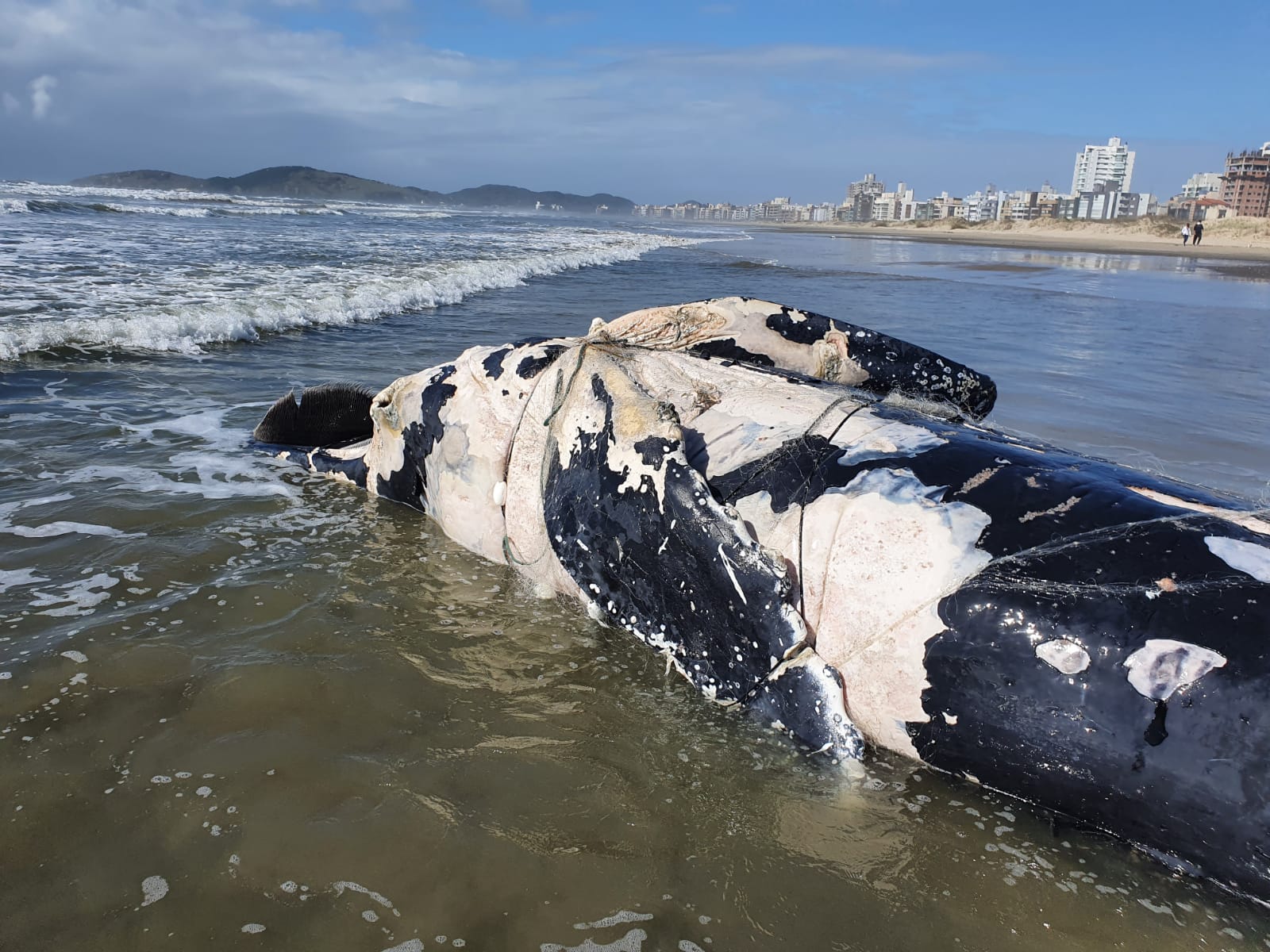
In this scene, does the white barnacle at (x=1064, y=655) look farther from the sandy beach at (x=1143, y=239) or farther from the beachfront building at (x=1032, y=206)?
the beachfront building at (x=1032, y=206)

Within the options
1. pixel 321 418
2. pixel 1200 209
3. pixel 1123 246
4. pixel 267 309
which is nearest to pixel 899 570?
pixel 321 418

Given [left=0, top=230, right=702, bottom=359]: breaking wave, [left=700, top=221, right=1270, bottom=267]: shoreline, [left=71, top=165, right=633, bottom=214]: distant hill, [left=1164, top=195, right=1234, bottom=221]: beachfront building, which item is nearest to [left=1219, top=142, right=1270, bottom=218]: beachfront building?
[left=1164, top=195, right=1234, bottom=221]: beachfront building

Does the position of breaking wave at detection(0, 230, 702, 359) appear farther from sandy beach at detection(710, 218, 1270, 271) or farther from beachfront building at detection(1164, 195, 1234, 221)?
beachfront building at detection(1164, 195, 1234, 221)

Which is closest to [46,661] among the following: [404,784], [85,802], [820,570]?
[85,802]

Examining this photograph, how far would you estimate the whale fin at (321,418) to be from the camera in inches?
209

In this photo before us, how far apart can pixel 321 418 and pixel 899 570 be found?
4.17 metres

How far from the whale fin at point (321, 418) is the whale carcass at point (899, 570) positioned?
1601 millimetres

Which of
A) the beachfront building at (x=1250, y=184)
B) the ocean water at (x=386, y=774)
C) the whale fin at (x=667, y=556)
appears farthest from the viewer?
the beachfront building at (x=1250, y=184)

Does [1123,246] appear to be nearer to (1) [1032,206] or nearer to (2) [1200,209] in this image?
(2) [1200,209]

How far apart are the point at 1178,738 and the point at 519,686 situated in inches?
86.2

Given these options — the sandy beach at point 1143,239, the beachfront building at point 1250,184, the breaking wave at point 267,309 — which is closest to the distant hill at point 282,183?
the sandy beach at point 1143,239

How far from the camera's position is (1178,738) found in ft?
7.12

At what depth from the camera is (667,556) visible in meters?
3.02

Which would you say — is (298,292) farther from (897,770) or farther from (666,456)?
(897,770)
